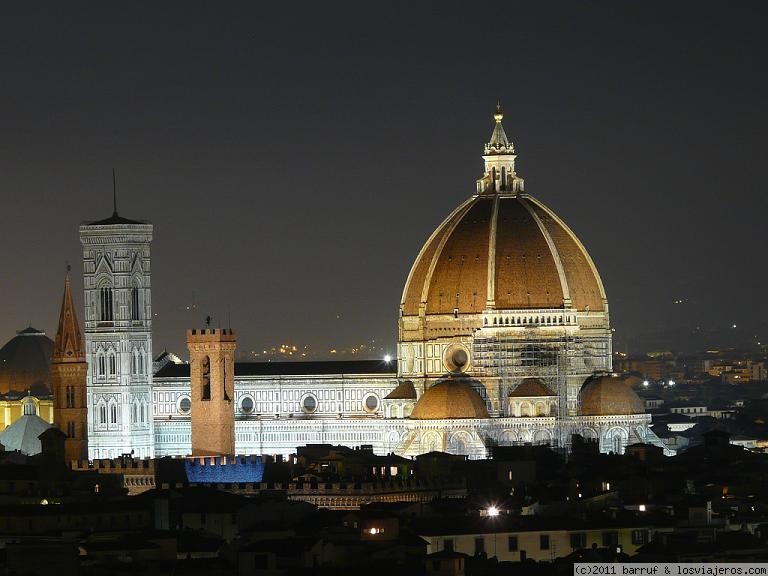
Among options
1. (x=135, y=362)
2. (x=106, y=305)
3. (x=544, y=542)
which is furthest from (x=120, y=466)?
(x=544, y=542)

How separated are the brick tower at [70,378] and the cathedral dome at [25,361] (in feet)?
68.4

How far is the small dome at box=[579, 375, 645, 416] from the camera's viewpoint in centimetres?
14725

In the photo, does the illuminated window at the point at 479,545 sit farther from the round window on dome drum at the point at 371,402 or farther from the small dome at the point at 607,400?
the round window on dome drum at the point at 371,402

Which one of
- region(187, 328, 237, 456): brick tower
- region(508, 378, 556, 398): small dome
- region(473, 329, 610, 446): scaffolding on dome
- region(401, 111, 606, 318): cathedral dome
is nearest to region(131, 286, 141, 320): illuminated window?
region(187, 328, 237, 456): brick tower

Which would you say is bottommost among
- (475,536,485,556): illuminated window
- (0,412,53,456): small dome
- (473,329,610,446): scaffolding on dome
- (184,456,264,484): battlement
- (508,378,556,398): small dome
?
(475,536,485,556): illuminated window

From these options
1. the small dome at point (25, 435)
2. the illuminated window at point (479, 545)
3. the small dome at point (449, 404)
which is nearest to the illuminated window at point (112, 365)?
the small dome at point (25, 435)

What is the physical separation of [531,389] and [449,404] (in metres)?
5.03

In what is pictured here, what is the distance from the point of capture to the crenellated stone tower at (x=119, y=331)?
152 m

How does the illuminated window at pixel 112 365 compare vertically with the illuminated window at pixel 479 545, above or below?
above

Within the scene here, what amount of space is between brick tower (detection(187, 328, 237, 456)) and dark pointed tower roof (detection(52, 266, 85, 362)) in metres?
5.90

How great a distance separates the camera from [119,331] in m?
153

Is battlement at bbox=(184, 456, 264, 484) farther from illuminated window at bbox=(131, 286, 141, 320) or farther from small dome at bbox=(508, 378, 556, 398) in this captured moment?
illuminated window at bbox=(131, 286, 141, 320)

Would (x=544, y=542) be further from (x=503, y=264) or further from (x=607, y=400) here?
(x=503, y=264)

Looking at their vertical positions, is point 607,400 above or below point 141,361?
below
